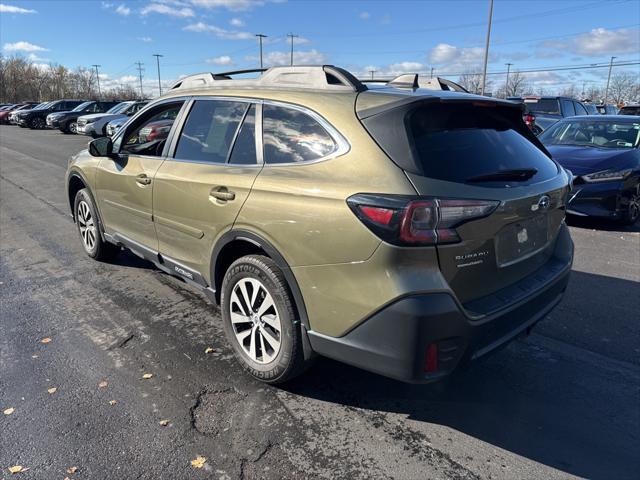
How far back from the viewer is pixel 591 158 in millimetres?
7145

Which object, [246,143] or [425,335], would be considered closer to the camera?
[425,335]

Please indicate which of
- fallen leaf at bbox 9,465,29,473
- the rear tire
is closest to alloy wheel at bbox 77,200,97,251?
fallen leaf at bbox 9,465,29,473

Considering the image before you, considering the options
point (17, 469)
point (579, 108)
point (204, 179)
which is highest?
point (579, 108)

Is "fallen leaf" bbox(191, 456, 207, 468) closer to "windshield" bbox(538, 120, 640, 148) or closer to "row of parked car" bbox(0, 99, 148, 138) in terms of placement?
"windshield" bbox(538, 120, 640, 148)

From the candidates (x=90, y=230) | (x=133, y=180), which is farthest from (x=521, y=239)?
(x=90, y=230)

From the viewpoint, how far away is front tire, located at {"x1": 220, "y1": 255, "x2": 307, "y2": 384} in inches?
110

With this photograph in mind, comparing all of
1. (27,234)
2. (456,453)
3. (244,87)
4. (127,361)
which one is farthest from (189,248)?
(27,234)

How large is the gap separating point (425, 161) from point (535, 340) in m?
2.09

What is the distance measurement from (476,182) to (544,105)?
48.9 ft

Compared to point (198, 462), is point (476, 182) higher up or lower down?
higher up

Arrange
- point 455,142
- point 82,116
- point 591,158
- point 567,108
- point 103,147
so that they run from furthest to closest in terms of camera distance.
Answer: point 82,116 → point 567,108 → point 591,158 → point 103,147 → point 455,142

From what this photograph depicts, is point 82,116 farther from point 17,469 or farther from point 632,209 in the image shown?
point 17,469

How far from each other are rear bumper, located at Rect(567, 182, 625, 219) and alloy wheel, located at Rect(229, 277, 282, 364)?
542 centimetres

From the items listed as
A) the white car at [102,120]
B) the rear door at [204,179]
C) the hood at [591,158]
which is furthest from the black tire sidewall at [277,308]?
the white car at [102,120]
